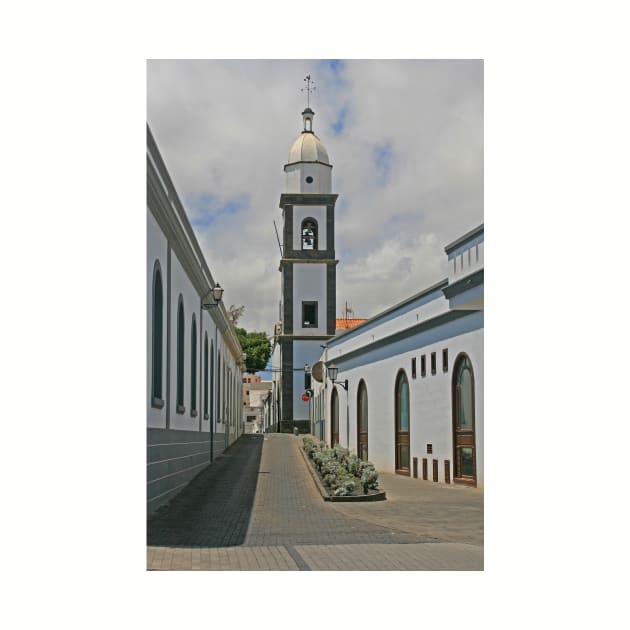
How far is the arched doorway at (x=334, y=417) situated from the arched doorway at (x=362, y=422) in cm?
327

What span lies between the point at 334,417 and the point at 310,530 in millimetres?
15915

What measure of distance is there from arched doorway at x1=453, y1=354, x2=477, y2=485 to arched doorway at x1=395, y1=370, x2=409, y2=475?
2.83 metres

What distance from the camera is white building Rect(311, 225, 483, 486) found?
42.9 ft

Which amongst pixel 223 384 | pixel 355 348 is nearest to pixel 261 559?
pixel 355 348

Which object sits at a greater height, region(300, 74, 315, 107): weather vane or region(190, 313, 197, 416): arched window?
region(300, 74, 315, 107): weather vane

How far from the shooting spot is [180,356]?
44.7 feet

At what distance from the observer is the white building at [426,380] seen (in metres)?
13.1

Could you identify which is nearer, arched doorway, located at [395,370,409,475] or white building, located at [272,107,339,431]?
arched doorway, located at [395,370,409,475]

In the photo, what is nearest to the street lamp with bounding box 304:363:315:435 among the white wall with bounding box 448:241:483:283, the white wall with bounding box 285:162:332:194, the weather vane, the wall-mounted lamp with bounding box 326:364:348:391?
the wall-mounted lamp with bounding box 326:364:348:391

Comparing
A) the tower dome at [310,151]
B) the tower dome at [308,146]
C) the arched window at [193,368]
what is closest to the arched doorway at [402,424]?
the arched window at [193,368]

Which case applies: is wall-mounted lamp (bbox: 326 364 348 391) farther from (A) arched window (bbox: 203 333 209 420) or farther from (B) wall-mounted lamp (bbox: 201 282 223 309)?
(B) wall-mounted lamp (bbox: 201 282 223 309)

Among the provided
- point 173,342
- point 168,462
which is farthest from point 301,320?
point 168,462
